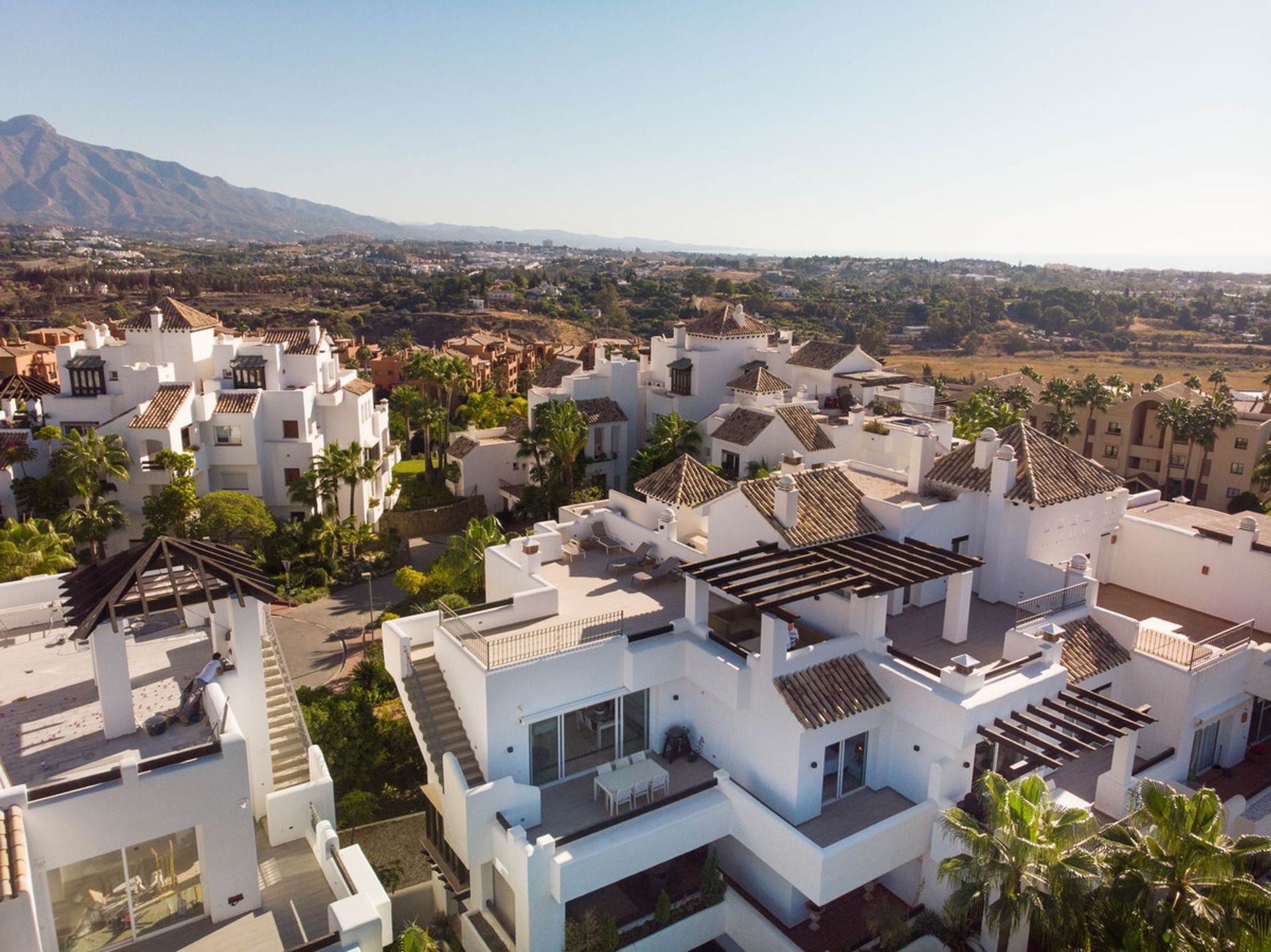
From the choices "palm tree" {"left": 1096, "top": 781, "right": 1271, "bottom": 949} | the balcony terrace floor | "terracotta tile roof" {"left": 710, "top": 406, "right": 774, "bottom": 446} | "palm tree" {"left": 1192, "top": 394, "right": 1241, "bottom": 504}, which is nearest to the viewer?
"palm tree" {"left": 1096, "top": 781, "right": 1271, "bottom": 949}

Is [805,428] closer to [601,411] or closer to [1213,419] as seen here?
[601,411]

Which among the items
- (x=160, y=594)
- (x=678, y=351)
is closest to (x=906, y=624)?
(x=160, y=594)

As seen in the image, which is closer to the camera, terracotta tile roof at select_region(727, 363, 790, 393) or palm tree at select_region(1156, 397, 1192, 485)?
terracotta tile roof at select_region(727, 363, 790, 393)

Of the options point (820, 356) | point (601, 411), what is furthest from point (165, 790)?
point (820, 356)

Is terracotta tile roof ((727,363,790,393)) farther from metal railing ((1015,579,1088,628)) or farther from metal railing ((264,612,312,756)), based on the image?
metal railing ((264,612,312,756))

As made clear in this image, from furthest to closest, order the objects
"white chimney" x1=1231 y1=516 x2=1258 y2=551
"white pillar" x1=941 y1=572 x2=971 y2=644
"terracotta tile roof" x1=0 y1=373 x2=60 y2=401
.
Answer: "terracotta tile roof" x1=0 y1=373 x2=60 y2=401, "white chimney" x1=1231 y1=516 x2=1258 y2=551, "white pillar" x1=941 y1=572 x2=971 y2=644

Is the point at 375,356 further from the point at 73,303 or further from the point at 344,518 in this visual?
the point at 73,303

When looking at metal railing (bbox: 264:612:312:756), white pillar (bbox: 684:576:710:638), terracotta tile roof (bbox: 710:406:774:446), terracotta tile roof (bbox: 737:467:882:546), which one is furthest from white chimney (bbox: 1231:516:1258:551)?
metal railing (bbox: 264:612:312:756)
